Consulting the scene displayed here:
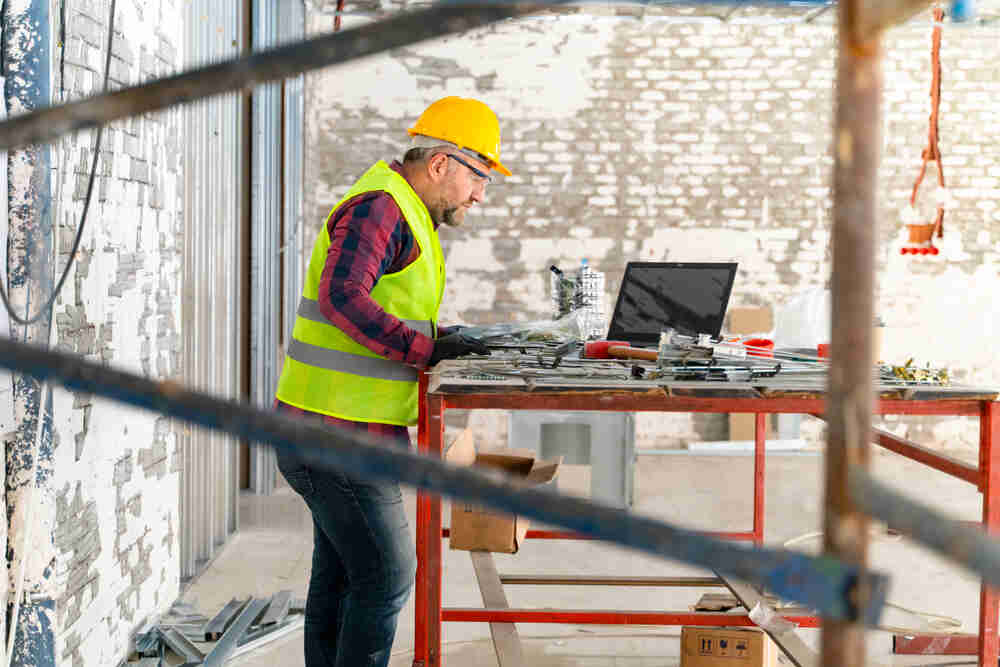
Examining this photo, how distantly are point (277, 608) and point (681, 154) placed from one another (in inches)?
192

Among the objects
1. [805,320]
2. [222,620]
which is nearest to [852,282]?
[222,620]

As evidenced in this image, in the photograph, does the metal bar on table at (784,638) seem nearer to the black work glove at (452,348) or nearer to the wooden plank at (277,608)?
the black work glove at (452,348)

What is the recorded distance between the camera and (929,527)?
2.58ft

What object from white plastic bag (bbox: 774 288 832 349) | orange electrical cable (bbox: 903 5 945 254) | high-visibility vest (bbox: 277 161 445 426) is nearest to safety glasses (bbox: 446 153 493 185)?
high-visibility vest (bbox: 277 161 445 426)

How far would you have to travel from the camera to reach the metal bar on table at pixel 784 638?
265 cm

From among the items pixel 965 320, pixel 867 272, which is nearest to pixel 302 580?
pixel 867 272

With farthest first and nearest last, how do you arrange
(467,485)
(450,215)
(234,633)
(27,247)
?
(234,633), (450,215), (27,247), (467,485)

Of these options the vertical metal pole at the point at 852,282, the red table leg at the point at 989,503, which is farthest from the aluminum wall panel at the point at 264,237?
the vertical metal pole at the point at 852,282

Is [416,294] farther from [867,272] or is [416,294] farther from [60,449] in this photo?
[867,272]

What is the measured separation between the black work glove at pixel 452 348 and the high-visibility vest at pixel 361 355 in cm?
7

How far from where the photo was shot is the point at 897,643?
3.48 meters

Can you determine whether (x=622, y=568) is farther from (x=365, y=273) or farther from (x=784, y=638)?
(x=365, y=273)

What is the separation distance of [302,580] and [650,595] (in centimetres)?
146

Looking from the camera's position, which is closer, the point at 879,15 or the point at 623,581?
the point at 879,15
